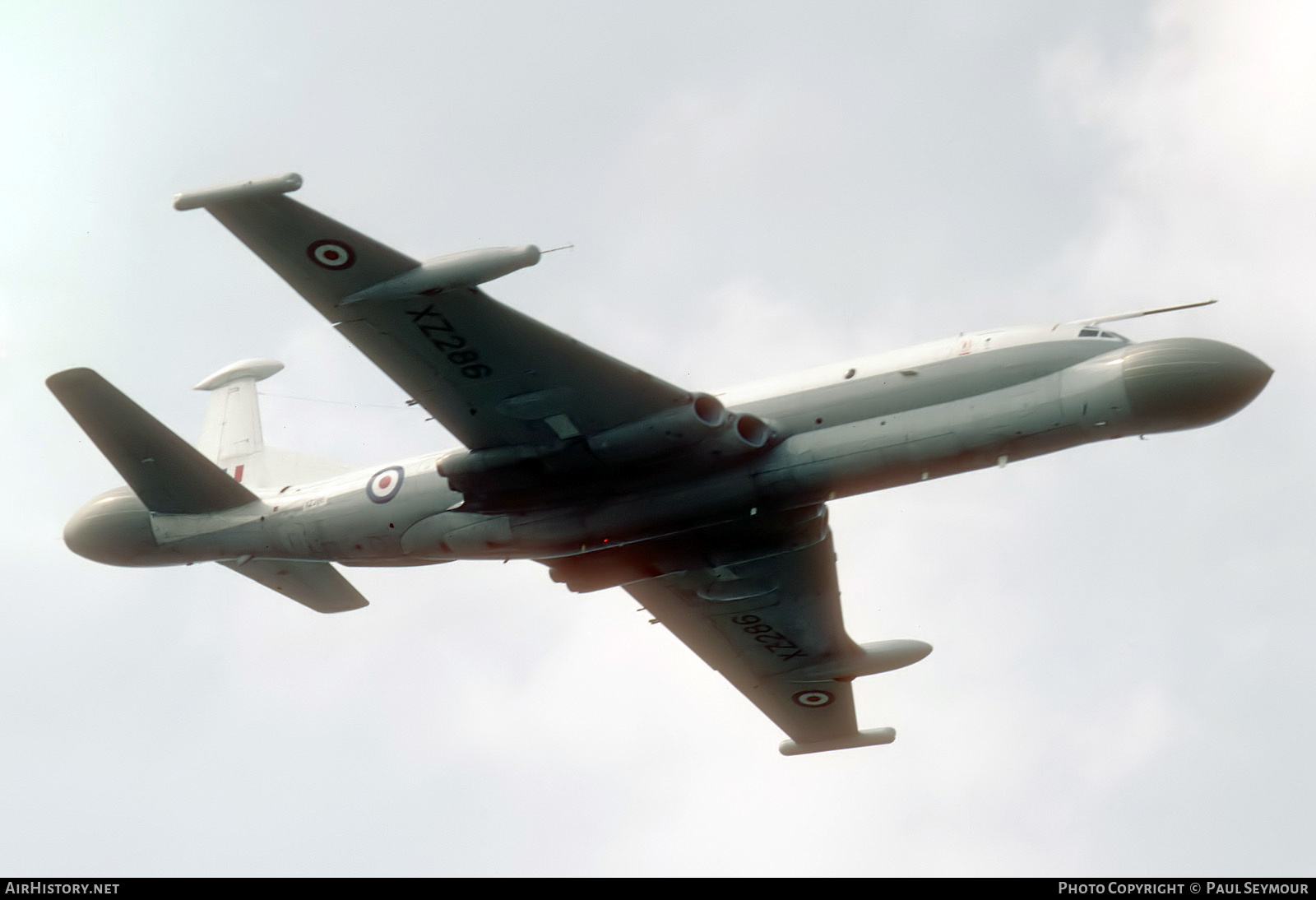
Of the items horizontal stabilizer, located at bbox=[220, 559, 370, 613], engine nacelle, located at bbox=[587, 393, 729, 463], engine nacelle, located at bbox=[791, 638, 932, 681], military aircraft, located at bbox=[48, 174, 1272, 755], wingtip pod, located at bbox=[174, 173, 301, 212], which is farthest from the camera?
engine nacelle, located at bbox=[791, 638, 932, 681]

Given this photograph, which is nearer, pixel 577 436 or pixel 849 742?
pixel 577 436

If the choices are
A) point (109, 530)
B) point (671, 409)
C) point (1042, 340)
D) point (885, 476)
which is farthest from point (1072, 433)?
point (109, 530)

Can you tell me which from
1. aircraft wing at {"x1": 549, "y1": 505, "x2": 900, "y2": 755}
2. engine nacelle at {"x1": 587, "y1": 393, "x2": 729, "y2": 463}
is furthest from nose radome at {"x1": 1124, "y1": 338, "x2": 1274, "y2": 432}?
engine nacelle at {"x1": 587, "y1": 393, "x2": 729, "y2": 463}

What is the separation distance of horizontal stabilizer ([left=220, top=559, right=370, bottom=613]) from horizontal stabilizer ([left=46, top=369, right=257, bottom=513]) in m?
1.50

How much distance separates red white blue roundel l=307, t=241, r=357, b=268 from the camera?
2041 centimetres

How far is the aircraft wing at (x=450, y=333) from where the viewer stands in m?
20.1

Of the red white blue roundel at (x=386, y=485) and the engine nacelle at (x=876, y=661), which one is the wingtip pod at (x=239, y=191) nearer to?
the red white blue roundel at (x=386, y=485)

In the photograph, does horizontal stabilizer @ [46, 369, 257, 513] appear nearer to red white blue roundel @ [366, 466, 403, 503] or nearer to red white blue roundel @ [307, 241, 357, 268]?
red white blue roundel @ [366, 466, 403, 503]

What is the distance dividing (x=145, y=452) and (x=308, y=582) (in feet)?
13.9

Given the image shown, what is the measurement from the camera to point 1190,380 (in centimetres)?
2022

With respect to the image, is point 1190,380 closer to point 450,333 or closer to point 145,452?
point 450,333

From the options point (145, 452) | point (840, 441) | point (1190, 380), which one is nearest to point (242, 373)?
point (145, 452)

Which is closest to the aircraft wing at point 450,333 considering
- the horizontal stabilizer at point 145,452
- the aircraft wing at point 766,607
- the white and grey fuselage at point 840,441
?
the white and grey fuselage at point 840,441
